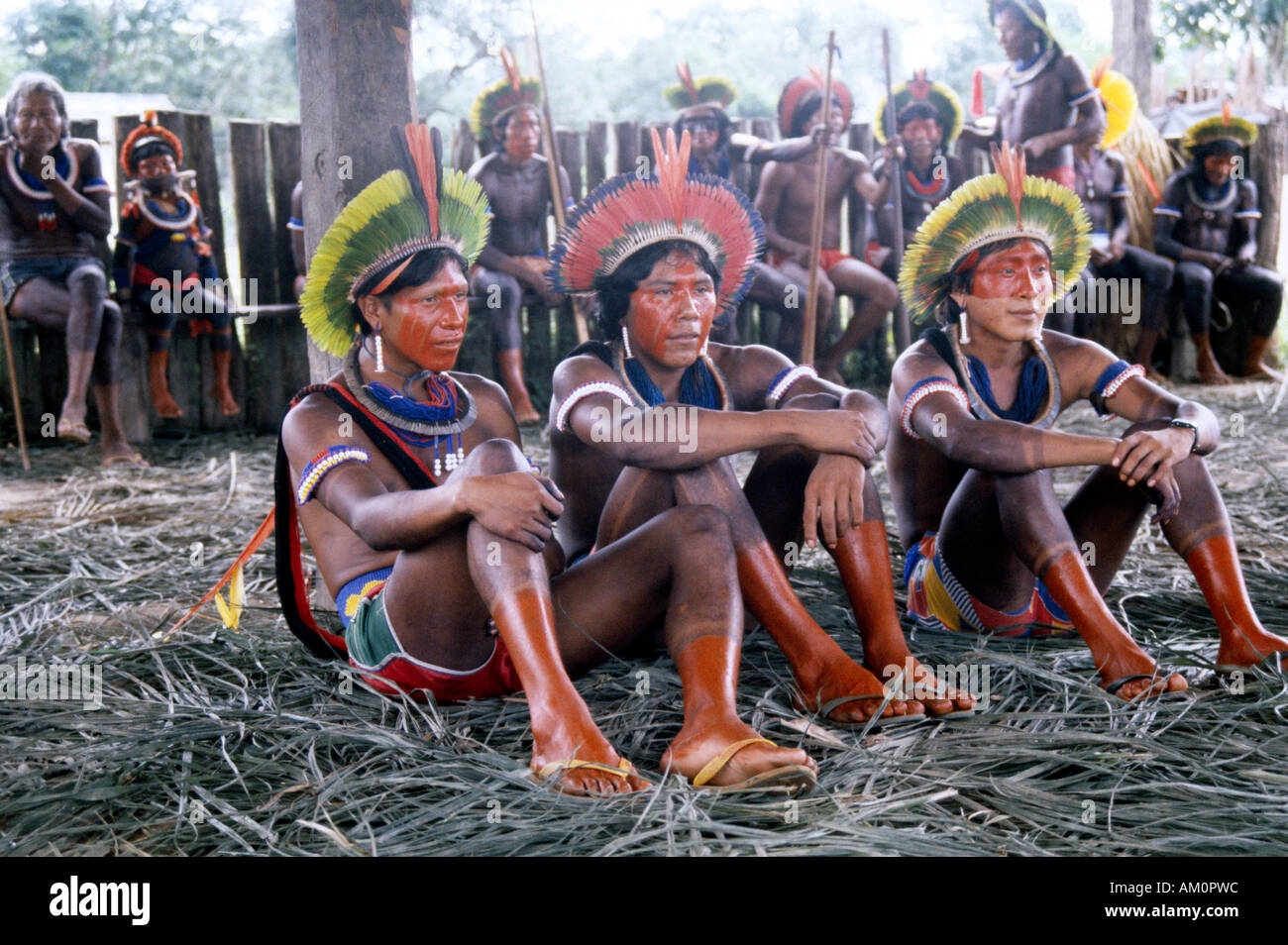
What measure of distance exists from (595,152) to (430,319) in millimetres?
5725

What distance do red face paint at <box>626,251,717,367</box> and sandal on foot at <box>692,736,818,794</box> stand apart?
3.18 feet

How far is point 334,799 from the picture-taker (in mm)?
2107

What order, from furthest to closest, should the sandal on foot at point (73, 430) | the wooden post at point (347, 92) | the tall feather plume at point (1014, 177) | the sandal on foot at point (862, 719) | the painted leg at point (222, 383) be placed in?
the painted leg at point (222, 383), the sandal on foot at point (73, 430), the wooden post at point (347, 92), the tall feather plume at point (1014, 177), the sandal on foot at point (862, 719)

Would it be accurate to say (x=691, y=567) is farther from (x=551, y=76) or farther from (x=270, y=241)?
(x=551, y=76)

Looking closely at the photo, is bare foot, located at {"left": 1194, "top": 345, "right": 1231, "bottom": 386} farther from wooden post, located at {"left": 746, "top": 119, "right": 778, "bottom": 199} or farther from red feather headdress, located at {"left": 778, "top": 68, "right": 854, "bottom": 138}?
wooden post, located at {"left": 746, "top": 119, "right": 778, "bottom": 199}

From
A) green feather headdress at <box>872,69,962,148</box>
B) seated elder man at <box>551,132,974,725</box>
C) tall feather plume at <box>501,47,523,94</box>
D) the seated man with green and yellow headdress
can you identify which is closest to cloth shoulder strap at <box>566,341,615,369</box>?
seated elder man at <box>551,132,974,725</box>

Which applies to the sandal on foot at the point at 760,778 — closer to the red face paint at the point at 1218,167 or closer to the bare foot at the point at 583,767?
the bare foot at the point at 583,767

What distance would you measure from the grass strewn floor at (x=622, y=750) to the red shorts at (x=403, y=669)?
44 mm

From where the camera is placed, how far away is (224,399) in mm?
6699

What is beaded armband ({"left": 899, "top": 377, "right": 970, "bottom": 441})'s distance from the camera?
9.16 ft

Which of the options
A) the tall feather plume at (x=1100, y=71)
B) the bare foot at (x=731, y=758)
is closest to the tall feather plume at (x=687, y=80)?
the tall feather plume at (x=1100, y=71)

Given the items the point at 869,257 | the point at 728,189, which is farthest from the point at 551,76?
the point at 728,189

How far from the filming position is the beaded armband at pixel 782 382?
9.18 ft

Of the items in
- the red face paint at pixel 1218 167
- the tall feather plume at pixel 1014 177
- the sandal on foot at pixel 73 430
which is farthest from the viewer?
the red face paint at pixel 1218 167
